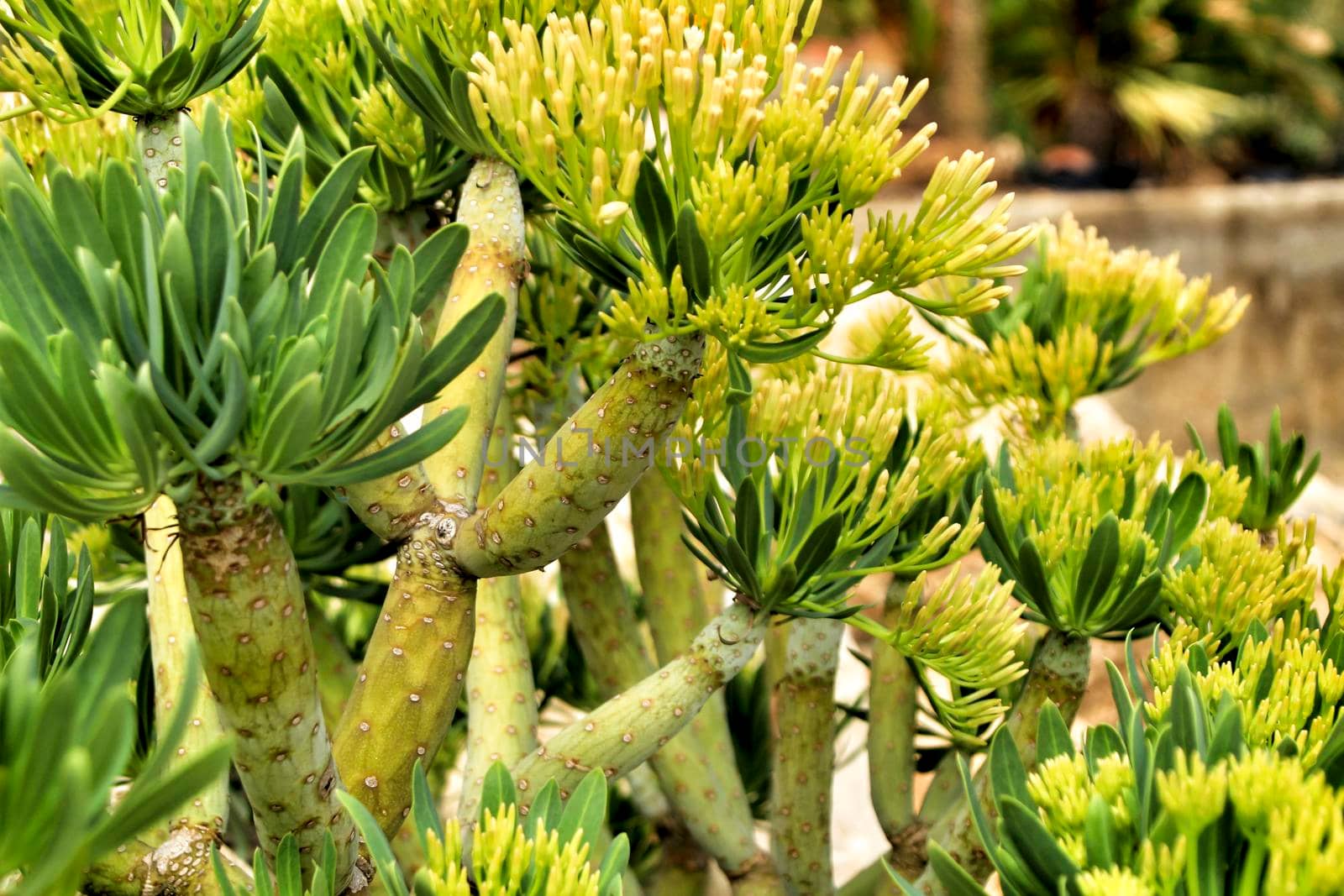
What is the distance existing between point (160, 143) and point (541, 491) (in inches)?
8.7

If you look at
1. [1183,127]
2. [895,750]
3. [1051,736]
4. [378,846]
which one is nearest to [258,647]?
[378,846]

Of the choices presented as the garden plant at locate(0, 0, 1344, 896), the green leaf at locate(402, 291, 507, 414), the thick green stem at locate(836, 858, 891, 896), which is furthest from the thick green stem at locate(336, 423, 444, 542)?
the thick green stem at locate(836, 858, 891, 896)

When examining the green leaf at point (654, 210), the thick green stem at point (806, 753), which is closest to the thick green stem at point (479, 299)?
the green leaf at point (654, 210)

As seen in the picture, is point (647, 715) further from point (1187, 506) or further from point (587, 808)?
point (1187, 506)

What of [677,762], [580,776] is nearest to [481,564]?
[580,776]

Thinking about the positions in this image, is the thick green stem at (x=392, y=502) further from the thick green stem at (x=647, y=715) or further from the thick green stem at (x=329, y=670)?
the thick green stem at (x=329, y=670)

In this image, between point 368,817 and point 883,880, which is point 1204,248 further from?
point 368,817

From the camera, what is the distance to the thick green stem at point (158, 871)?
1.56ft

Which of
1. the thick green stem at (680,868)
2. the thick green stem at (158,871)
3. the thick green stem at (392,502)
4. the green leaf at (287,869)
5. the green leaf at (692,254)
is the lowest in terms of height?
the thick green stem at (680,868)

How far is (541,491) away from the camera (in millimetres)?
461

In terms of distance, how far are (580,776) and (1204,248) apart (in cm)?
363

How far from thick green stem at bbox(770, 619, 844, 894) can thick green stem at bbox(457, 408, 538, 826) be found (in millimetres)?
142

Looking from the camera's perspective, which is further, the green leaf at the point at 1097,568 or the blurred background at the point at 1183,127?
the blurred background at the point at 1183,127

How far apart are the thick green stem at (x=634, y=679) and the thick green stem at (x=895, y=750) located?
0.27ft
